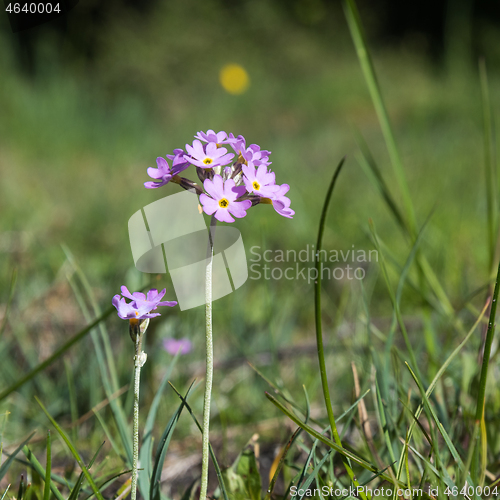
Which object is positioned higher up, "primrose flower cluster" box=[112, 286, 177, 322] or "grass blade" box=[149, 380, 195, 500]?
"primrose flower cluster" box=[112, 286, 177, 322]

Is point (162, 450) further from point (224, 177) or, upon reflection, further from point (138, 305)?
point (224, 177)

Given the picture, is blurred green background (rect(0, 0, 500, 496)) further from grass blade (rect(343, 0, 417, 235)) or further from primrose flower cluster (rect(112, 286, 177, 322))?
grass blade (rect(343, 0, 417, 235))

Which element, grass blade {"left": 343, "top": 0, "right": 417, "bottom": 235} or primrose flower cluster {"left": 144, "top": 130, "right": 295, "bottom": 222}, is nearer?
primrose flower cluster {"left": 144, "top": 130, "right": 295, "bottom": 222}

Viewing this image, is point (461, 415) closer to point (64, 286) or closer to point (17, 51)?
point (64, 286)

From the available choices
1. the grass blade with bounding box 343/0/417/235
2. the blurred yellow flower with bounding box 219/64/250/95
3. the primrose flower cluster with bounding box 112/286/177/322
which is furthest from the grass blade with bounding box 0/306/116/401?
the blurred yellow flower with bounding box 219/64/250/95

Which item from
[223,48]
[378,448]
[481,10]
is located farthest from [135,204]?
[481,10]

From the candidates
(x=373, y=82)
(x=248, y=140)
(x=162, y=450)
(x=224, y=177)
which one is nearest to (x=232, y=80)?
(x=248, y=140)

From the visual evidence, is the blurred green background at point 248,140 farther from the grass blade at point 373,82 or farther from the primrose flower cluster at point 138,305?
the grass blade at point 373,82

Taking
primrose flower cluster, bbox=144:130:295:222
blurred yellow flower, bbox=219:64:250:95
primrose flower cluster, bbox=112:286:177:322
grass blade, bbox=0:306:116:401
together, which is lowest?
grass blade, bbox=0:306:116:401
